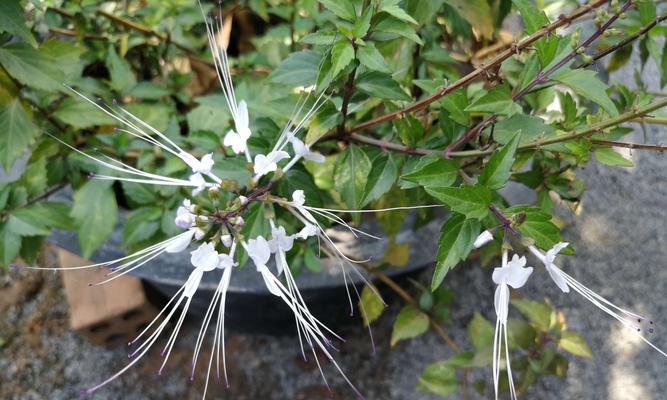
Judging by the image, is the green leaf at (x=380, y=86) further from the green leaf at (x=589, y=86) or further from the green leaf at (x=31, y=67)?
the green leaf at (x=31, y=67)

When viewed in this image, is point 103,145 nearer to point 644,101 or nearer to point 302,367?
point 302,367

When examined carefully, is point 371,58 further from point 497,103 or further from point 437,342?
point 437,342

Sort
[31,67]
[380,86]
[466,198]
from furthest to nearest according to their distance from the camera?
[31,67] → [380,86] → [466,198]

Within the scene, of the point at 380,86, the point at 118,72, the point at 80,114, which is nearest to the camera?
the point at 380,86

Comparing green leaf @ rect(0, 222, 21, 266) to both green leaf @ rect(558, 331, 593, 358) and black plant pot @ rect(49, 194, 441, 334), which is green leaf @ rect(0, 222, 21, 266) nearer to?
black plant pot @ rect(49, 194, 441, 334)

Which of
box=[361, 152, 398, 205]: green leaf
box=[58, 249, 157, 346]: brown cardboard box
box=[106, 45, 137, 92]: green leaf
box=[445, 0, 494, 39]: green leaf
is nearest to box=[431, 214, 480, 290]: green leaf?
box=[361, 152, 398, 205]: green leaf

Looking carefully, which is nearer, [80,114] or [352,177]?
[352,177]

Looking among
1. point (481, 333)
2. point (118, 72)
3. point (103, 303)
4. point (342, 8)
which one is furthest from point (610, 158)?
point (103, 303)
